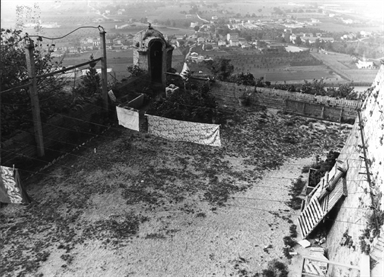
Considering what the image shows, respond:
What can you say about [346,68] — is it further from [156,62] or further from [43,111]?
[43,111]

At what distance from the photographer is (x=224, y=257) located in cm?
969

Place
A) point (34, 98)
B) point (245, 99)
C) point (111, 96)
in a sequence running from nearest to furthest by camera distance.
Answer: point (34, 98) < point (111, 96) < point (245, 99)

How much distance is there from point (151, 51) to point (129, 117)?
9.00 metres

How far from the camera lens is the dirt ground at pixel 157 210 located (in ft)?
30.8

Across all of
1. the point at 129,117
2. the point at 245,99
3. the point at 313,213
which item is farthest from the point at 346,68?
the point at 313,213

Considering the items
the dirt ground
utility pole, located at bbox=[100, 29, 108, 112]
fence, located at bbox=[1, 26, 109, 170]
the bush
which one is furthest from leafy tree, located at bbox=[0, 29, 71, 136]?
the bush

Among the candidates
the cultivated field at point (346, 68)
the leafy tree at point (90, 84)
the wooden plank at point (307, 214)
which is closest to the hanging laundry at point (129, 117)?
the leafy tree at point (90, 84)

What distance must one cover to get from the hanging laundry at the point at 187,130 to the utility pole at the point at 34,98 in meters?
4.21

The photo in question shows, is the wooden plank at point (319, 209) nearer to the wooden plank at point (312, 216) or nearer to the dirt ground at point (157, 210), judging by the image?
the wooden plank at point (312, 216)

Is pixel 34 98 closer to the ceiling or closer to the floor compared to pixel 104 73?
closer to the floor

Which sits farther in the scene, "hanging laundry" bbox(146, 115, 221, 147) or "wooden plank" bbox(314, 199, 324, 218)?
"hanging laundry" bbox(146, 115, 221, 147)

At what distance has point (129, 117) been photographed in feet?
47.9

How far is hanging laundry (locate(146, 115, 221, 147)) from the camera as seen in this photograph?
43.2 ft

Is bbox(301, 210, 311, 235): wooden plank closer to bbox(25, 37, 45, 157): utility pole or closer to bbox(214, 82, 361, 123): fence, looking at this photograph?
bbox(25, 37, 45, 157): utility pole
